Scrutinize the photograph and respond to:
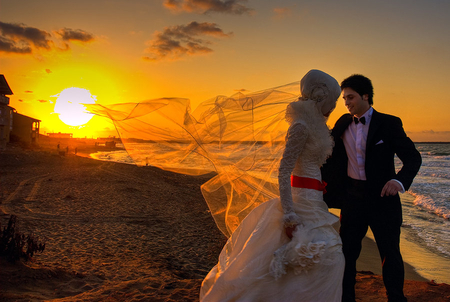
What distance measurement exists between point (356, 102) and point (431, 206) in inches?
416

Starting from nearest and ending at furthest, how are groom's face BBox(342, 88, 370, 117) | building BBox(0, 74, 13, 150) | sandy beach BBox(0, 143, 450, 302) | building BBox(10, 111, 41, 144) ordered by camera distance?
groom's face BBox(342, 88, 370, 117) → sandy beach BBox(0, 143, 450, 302) → building BBox(0, 74, 13, 150) → building BBox(10, 111, 41, 144)

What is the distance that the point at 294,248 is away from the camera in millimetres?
2053

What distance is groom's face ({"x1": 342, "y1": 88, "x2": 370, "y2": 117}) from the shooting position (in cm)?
271

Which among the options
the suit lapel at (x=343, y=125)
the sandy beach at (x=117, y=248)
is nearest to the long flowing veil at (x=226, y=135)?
the suit lapel at (x=343, y=125)

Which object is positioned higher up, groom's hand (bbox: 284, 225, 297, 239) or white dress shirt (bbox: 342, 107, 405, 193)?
white dress shirt (bbox: 342, 107, 405, 193)

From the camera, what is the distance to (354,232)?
2.67m

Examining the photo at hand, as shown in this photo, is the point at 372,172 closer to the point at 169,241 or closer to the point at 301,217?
the point at 301,217

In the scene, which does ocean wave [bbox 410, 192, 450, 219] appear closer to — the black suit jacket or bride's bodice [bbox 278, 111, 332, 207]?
the black suit jacket

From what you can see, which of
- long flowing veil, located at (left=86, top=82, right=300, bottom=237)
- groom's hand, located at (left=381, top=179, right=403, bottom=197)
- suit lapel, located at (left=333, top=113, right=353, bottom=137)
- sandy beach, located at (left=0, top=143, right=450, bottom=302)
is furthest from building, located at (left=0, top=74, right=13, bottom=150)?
groom's hand, located at (left=381, top=179, right=403, bottom=197)

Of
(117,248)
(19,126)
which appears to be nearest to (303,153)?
(117,248)

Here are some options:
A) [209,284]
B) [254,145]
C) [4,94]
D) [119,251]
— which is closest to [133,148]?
[254,145]

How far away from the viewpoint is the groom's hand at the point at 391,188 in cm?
232

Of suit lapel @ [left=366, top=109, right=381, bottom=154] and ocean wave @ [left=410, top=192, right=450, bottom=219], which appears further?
ocean wave @ [left=410, top=192, right=450, bottom=219]

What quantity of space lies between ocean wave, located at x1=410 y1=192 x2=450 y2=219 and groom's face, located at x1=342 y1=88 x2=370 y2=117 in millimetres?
9110
